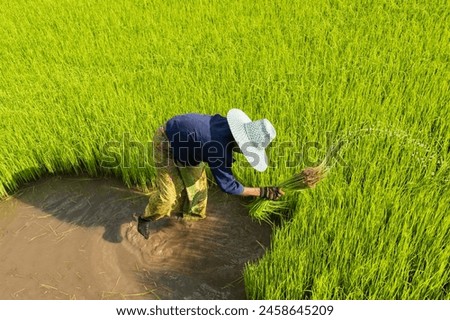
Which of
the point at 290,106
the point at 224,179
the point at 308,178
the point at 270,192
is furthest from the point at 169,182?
the point at 290,106

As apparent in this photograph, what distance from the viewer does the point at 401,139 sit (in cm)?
217

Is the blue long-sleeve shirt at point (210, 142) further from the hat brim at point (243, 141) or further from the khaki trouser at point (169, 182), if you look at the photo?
the khaki trouser at point (169, 182)

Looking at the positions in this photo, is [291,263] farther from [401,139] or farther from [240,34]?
[240,34]

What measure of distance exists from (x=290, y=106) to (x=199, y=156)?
104cm

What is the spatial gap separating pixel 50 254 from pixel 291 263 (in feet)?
5.18

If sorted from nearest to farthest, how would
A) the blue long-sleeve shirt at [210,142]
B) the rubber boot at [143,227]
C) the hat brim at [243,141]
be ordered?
the hat brim at [243,141], the blue long-sleeve shirt at [210,142], the rubber boot at [143,227]

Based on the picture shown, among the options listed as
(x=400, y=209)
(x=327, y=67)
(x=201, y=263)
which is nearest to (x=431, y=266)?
(x=400, y=209)

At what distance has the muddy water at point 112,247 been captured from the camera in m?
2.01

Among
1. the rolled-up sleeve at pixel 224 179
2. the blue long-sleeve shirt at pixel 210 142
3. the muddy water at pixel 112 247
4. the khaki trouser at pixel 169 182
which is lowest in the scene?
the muddy water at pixel 112 247

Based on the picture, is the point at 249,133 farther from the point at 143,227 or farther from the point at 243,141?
the point at 143,227

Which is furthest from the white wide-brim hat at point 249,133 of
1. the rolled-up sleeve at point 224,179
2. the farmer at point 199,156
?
the rolled-up sleeve at point 224,179

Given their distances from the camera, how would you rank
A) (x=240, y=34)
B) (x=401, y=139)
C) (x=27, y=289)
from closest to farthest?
1. (x=27, y=289)
2. (x=401, y=139)
3. (x=240, y=34)

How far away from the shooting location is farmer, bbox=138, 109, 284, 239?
1.56 metres

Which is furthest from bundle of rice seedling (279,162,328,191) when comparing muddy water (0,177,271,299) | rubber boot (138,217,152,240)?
rubber boot (138,217,152,240)
